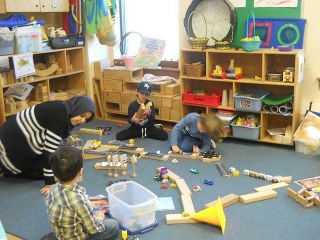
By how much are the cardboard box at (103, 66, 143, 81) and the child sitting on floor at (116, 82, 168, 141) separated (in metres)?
0.58

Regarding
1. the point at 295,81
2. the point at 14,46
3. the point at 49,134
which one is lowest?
the point at 49,134

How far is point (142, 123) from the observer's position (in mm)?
4297

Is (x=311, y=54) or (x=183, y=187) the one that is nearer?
(x=183, y=187)

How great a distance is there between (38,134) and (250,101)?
204cm

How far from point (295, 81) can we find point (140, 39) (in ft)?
7.37

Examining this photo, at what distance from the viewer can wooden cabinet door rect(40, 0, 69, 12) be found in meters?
4.42

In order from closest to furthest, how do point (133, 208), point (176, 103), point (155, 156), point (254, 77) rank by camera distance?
point (133, 208), point (155, 156), point (254, 77), point (176, 103)

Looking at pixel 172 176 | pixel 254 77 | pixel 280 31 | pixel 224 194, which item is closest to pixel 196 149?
pixel 172 176

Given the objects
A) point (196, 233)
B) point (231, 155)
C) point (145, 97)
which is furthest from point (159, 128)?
point (196, 233)

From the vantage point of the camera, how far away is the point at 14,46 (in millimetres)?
4141

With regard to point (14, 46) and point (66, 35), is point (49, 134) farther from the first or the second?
point (66, 35)

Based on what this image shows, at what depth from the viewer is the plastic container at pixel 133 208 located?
8.05 feet

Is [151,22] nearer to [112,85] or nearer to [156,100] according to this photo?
[112,85]

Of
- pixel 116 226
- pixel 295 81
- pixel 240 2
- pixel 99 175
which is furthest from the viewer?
pixel 240 2
